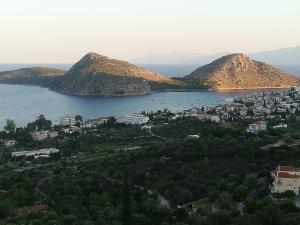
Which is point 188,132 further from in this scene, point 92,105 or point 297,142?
point 92,105

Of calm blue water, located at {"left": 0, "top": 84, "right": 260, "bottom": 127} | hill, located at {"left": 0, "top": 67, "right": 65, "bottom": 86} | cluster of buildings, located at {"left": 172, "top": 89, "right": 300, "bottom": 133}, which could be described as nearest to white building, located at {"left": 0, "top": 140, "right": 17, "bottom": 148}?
cluster of buildings, located at {"left": 172, "top": 89, "right": 300, "bottom": 133}

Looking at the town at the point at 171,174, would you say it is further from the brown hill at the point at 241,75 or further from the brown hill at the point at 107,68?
the brown hill at the point at 107,68

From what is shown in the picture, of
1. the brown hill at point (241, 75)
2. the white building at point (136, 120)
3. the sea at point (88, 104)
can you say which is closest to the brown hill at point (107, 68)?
the brown hill at point (241, 75)

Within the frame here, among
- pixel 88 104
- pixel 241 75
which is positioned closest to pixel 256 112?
pixel 88 104

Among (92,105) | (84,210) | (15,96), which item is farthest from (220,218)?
(15,96)

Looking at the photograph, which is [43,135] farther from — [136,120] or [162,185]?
[162,185]
